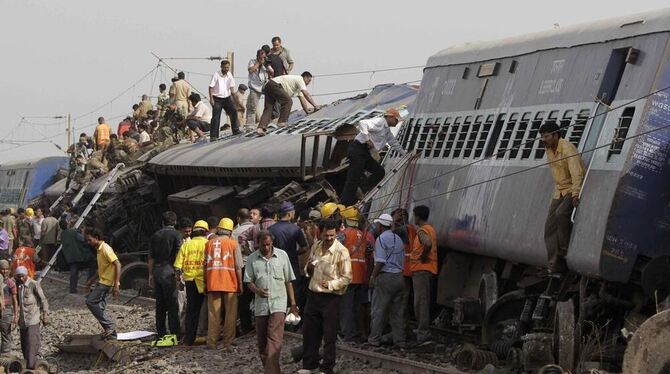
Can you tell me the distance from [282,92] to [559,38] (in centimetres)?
1160

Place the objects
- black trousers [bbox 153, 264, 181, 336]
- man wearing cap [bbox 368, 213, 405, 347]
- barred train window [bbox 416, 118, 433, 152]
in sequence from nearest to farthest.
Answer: man wearing cap [bbox 368, 213, 405, 347]
black trousers [bbox 153, 264, 181, 336]
barred train window [bbox 416, 118, 433, 152]

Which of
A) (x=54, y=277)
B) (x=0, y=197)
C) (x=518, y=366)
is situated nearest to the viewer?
(x=518, y=366)

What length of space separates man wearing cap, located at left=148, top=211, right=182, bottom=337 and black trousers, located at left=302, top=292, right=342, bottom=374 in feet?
14.0

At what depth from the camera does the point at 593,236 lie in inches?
492

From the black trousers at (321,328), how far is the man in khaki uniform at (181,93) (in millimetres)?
18405

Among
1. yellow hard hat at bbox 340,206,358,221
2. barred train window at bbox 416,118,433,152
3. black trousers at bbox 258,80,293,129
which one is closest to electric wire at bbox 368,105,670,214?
barred train window at bbox 416,118,433,152

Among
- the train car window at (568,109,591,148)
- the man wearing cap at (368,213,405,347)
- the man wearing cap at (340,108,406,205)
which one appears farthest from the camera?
the man wearing cap at (340,108,406,205)

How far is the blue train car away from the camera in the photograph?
145 ft

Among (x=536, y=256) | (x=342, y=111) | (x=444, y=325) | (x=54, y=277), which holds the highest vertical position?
(x=342, y=111)

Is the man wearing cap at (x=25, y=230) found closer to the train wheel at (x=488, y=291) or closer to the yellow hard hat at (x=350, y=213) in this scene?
the yellow hard hat at (x=350, y=213)

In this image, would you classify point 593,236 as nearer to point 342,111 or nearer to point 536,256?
point 536,256

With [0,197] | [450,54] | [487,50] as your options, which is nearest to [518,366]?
[487,50]

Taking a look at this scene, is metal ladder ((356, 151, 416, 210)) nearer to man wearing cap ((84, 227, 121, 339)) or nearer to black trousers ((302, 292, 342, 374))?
man wearing cap ((84, 227, 121, 339))

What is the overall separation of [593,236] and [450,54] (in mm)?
6662
